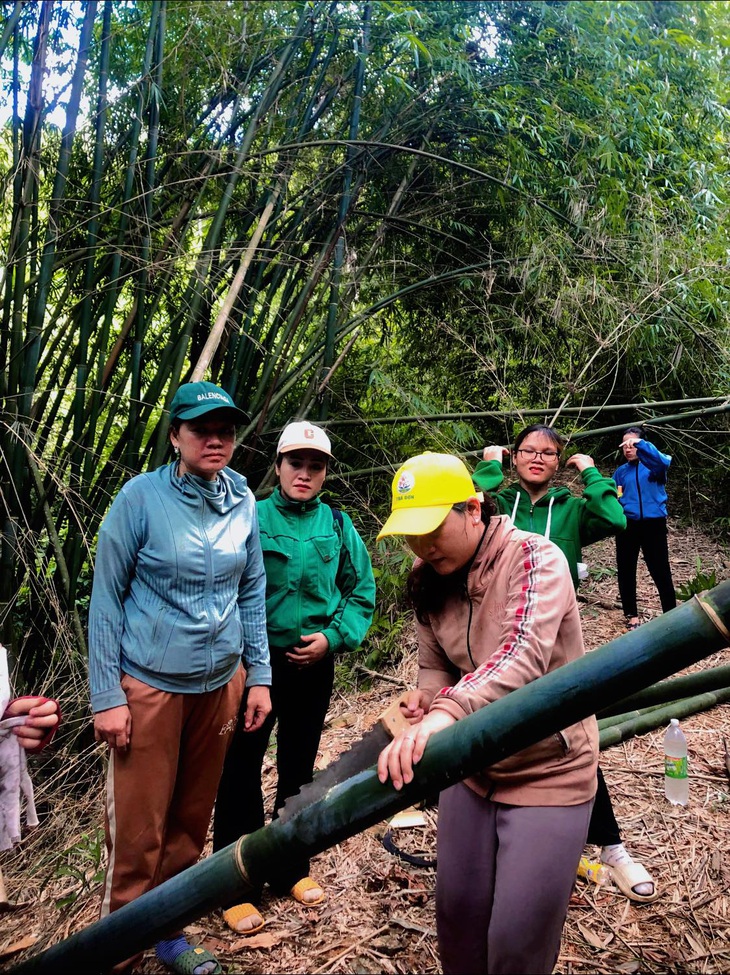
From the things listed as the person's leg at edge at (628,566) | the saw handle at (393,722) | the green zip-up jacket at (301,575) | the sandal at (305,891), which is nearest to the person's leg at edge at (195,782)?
the green zip-up jacket at (301,575)

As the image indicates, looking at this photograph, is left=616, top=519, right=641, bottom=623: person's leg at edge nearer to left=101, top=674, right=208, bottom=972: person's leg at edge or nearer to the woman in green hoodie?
the woman in green hoodie

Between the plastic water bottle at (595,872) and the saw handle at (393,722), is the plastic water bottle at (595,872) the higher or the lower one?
the lower one

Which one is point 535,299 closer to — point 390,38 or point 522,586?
point 390,38

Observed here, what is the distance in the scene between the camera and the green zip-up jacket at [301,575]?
8.35ft

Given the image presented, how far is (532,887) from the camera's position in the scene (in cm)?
143

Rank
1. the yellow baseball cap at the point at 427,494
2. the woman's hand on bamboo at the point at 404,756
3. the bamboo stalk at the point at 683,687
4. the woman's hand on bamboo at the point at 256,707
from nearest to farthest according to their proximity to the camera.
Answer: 1. the woman's hand on bamboo at the point at 404,756
2. the yellow baseball cap at the point at 427,494
3. the bamboo stalk at the point at 683,687
4. the woman's hand on bamboo at the point at 256,707

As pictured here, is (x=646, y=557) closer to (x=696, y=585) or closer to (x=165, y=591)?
(x=696, y=585)

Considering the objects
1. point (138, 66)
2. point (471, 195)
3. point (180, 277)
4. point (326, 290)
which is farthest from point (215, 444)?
point (471, 195)

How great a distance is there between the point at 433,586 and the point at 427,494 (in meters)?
0.29

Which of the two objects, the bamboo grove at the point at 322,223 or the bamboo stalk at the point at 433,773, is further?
the bamboo grove at the point at 322,223

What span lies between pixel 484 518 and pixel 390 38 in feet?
12.1

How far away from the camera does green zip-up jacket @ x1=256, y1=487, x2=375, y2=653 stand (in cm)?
254

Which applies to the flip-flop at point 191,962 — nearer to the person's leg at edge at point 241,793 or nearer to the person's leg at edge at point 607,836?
the person's leg at edge at point 241,793

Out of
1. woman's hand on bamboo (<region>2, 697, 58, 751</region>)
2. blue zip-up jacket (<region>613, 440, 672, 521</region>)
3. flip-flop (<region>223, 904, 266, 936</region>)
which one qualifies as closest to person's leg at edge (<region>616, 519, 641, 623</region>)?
blue zip-up jacket (<region>613, 440, 672, 521</region>)
